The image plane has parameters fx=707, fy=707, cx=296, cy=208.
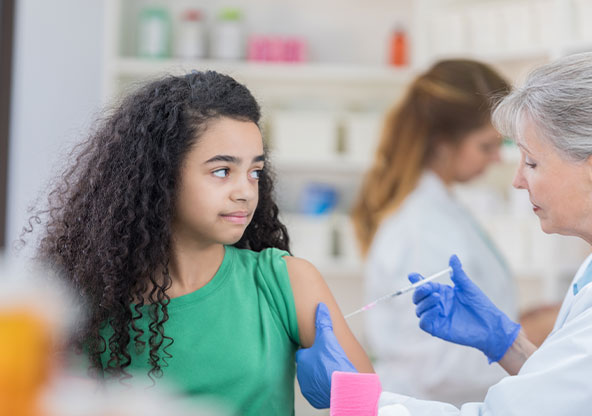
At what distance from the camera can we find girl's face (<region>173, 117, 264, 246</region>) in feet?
3.71

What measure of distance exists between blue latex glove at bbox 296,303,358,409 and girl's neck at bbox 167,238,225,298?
20 centimetres

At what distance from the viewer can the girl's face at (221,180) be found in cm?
113

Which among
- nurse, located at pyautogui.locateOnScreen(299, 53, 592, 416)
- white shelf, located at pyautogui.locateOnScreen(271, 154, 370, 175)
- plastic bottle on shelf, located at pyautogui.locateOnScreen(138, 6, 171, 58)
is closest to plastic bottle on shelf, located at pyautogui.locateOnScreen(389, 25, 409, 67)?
white shelf, located at pyautogui.locateOnScreen(271, 154, 370, 175)

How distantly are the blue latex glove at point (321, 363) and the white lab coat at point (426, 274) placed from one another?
0.73 meters

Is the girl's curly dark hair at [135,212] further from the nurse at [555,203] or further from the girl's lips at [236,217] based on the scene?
the nurse at [555,203]

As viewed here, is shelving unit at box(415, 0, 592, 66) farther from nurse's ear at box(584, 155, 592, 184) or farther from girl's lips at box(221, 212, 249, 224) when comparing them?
girl's lips at box(221, 212, 249, 224)

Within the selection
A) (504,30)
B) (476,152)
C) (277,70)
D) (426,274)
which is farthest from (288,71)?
(426,274)

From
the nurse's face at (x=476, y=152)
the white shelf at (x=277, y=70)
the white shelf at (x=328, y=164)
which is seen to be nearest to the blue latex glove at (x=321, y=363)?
the nurse's face at (x=476, y=152)

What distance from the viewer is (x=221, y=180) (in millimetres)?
1138

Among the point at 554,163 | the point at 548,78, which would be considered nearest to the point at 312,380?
the point at 554,163

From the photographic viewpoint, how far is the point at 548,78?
1122 millimetres

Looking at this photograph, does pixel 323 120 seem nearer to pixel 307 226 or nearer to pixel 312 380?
pixel 307 226

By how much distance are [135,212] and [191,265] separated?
0.14 meters

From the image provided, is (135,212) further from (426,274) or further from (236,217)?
(426,274)
